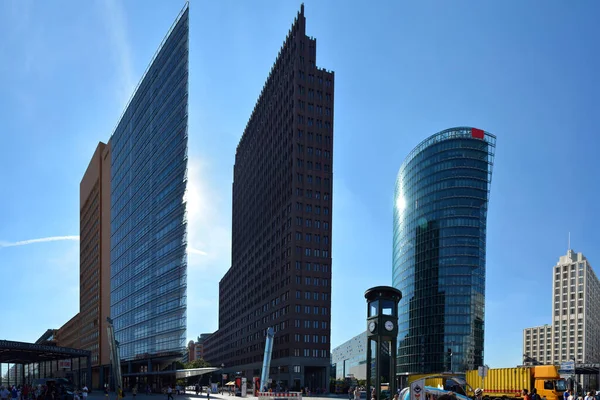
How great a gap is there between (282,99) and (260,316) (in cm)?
4339

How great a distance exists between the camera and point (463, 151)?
151 m

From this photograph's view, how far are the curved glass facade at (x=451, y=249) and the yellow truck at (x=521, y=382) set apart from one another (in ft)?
317

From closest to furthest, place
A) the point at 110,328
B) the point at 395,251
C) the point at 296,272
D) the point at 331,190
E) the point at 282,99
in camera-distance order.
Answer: the point at 110,328
the point at 296,272
the point at 331,190
the point at 282,99
the point at 395,251

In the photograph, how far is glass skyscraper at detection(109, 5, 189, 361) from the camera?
104 metres

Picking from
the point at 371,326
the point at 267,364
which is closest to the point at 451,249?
the point at 267,364

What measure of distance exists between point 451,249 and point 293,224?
59.4m

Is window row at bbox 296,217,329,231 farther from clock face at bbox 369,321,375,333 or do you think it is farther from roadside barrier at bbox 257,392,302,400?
clock face at bbox 369,321,375,333

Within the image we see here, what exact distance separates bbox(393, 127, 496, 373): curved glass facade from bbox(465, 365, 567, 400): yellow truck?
96.7 m

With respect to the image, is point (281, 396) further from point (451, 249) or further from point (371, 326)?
point (451, 249)

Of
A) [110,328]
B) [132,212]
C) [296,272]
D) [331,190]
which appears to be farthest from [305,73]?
[110,328]

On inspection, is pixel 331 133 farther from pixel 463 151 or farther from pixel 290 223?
pixel 463 151

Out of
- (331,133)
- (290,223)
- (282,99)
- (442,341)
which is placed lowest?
(442,341)

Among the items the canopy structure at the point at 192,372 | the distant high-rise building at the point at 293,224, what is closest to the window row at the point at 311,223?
the distant high-rise building at the point at 293,224

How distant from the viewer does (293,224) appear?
105 metres
